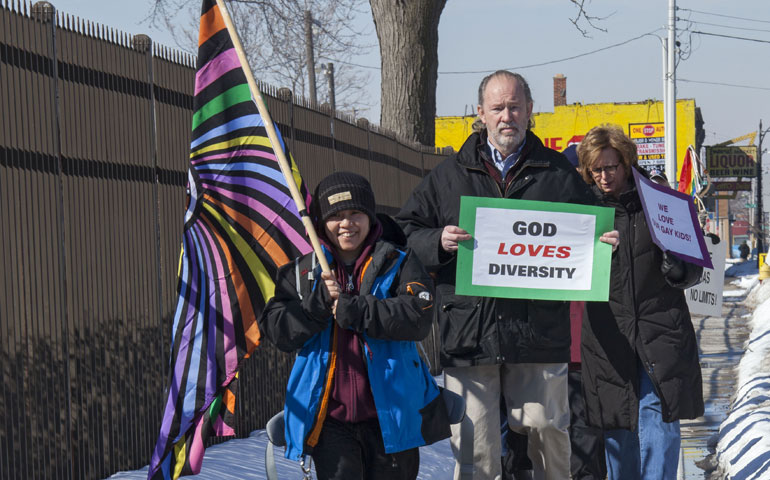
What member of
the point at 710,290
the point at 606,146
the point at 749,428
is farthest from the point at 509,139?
the point at 749,428

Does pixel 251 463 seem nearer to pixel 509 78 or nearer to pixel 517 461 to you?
pixel 517 461

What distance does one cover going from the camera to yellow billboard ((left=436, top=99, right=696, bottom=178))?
163ft

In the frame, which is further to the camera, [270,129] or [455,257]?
[455,257]

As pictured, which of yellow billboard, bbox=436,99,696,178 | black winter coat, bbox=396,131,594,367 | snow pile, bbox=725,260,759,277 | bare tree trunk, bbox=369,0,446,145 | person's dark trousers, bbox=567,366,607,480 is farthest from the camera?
yellow billboard, bbox=436,99,696,178

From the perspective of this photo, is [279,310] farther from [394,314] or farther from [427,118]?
[427,118]

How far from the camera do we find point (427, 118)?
39.0 feet

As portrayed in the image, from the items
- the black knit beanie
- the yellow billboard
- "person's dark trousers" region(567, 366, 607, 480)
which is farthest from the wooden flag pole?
the yellow billboard

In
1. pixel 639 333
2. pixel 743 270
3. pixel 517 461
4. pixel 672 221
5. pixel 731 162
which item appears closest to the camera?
pixel 639 333

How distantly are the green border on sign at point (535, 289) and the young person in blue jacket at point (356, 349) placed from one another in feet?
2.19

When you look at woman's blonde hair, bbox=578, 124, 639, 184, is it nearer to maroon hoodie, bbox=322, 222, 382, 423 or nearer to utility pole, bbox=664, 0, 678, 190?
maroon hoodie, bbox=322, 222, 382, 423

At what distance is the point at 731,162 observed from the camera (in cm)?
6375

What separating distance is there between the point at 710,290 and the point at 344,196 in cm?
352

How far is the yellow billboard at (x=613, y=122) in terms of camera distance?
49.7m

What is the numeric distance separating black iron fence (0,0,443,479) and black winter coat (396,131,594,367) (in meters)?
1.52
